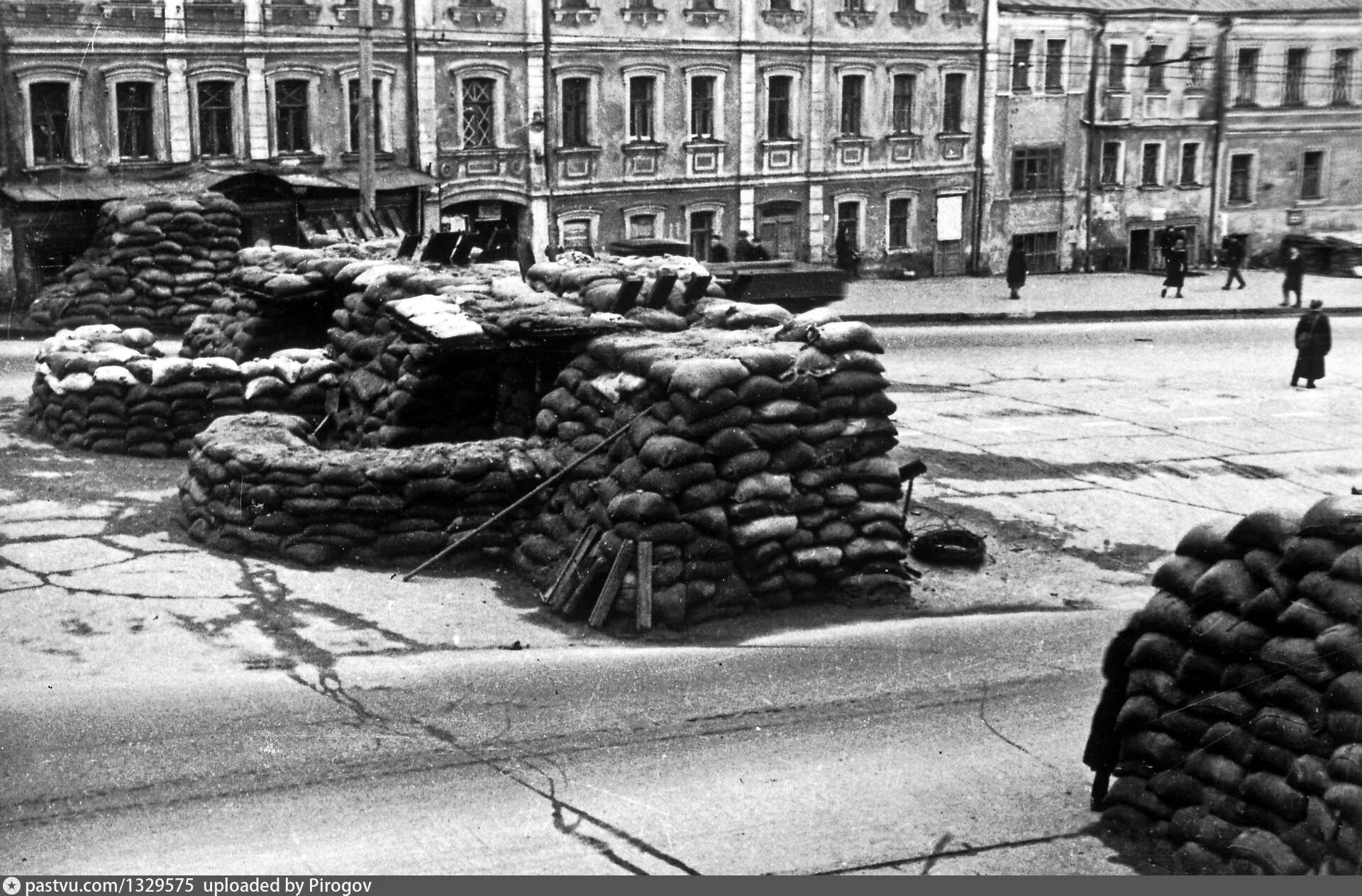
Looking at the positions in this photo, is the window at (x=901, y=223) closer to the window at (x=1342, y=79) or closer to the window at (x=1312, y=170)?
the window at (x=1312, y=170)

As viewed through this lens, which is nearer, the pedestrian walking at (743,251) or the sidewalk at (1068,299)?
the sidewalk at (1068,299)

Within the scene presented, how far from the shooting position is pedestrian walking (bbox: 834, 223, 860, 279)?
31.6m

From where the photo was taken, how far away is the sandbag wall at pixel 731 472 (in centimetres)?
1069

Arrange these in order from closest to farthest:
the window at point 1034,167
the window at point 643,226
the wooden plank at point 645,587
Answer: the wooden plank at point 645,587
the window at point 643,226
the window at point 1034,167

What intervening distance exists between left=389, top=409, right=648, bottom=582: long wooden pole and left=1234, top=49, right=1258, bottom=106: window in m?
4.36

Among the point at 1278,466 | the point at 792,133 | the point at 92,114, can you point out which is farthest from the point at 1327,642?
the point at 792,133

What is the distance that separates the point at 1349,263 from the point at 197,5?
61.1 feet

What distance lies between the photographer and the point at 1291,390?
18.0m

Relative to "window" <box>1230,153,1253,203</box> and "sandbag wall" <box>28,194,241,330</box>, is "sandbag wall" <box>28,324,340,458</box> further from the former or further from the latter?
"window" <box>1230,153,1253,203</box>

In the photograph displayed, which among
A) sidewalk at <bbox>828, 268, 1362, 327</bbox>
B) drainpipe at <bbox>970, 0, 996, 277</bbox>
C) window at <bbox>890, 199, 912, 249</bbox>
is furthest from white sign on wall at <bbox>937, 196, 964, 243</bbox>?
sidewalk at <bbox>828, 268, 1362, 327</bbox>

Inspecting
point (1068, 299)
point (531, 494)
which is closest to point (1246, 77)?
point (531, 494)

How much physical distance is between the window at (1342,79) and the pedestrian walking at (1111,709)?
421 centimetres

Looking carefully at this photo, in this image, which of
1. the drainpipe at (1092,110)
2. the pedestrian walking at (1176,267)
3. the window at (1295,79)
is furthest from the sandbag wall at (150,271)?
the window at (1295,79)

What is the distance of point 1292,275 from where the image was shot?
2102 cm
